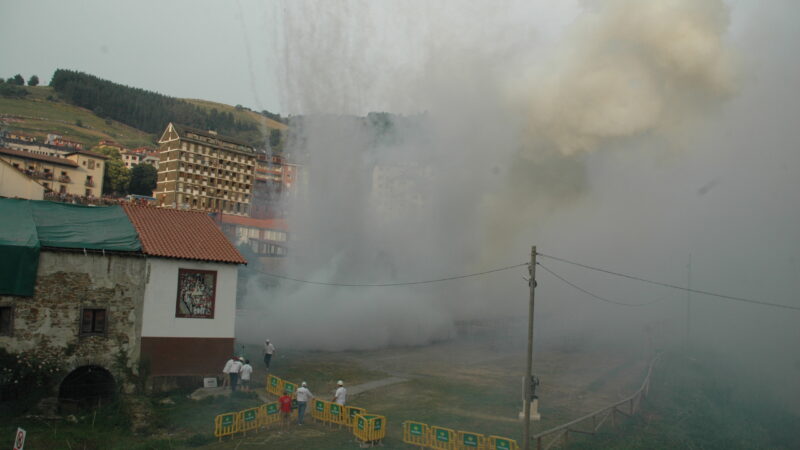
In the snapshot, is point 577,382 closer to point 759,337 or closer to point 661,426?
point 661,426

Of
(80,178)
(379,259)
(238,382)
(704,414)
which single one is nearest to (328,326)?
(379,259)

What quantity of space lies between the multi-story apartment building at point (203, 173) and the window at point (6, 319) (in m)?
90.7

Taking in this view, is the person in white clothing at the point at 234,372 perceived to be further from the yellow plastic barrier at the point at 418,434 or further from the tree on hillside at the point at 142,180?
the tree on hillside at the point at 142,180

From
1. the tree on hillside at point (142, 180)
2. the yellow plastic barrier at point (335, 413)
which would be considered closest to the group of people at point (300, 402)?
the yellow plastic barrier at point (335, 413)

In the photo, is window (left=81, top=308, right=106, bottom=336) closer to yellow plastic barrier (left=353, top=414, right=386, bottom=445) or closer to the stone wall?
the stone wall

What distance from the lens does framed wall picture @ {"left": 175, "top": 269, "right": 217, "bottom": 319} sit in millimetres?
25297

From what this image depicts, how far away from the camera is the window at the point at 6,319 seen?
2148 cm

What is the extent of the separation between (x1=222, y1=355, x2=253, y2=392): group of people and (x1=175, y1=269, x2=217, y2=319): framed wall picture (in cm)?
265

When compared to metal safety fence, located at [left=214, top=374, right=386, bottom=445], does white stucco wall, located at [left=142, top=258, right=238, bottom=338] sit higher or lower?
higher

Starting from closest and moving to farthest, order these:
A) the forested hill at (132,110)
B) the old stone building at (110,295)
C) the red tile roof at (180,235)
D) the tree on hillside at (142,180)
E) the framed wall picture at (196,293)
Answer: the old stone building at (110,295)
the framed wall picture at (196,293)
the red tile roof at (180,235)
the tree on hillside at (142,180)
the forested hill at (132,110)

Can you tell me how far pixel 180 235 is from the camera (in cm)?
2723

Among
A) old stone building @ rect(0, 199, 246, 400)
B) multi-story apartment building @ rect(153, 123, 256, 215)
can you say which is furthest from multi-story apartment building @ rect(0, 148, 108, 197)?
old stone building @ rect(0, 199, 246, 400)

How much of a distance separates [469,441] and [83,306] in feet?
53.4

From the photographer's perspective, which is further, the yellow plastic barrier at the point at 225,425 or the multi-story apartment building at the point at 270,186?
the multi-story apartment building at the point at 270,186
